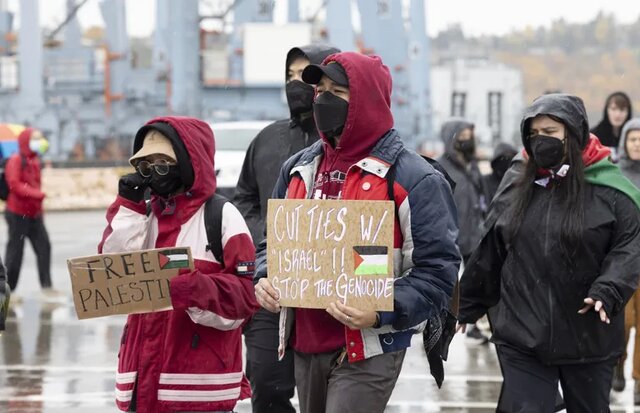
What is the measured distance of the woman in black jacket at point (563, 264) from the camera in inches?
207

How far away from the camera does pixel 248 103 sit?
1906 inches

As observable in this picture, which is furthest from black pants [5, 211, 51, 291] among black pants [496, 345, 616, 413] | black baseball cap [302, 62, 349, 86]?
black baseball cap [302, 62, 349, 86]

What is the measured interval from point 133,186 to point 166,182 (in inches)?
5.0

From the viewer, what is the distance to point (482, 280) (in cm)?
562

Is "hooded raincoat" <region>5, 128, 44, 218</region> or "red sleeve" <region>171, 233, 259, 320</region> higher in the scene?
"red sleeve" <region>171, 233, 259, 320</region>

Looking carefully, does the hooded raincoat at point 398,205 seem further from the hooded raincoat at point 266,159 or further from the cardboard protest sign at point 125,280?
the hooded raincoat at point 266,159

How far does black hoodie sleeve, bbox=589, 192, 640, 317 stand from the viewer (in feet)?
17.0

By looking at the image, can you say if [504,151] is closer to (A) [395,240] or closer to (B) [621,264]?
(B) [621,264]

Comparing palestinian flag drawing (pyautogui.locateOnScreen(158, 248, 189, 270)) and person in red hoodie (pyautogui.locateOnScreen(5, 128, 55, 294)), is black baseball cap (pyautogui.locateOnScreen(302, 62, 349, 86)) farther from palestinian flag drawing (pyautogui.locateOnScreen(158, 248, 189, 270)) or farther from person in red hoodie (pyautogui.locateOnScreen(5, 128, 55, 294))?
person in red hoodie (pyautogui.locateOnScreen(5, 128, 55, 294))

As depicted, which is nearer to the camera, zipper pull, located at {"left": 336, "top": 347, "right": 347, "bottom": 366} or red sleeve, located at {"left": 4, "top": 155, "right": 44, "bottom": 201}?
zipper pull, located at {"left": 336, "top": 347, "right": 347, "bottom": 366}

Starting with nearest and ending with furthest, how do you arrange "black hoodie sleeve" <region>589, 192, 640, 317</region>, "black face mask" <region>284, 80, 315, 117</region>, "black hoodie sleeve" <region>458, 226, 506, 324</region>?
"black hoodie sleeve" <region>589, 192, 640, 317</region> < "black hoodie sleeve" <region>458, 226, 506, 324</region> < "black face mask" <region>284, 80, 315, 117</region>

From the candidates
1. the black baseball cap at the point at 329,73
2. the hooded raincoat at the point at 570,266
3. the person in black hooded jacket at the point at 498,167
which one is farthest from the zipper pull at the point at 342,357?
the person in black hooded jacket at the point at 498,167

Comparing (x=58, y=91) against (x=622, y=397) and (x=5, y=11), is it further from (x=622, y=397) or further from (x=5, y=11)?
(x=622, y=397)

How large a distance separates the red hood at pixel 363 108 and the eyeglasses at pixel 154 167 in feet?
2.48
